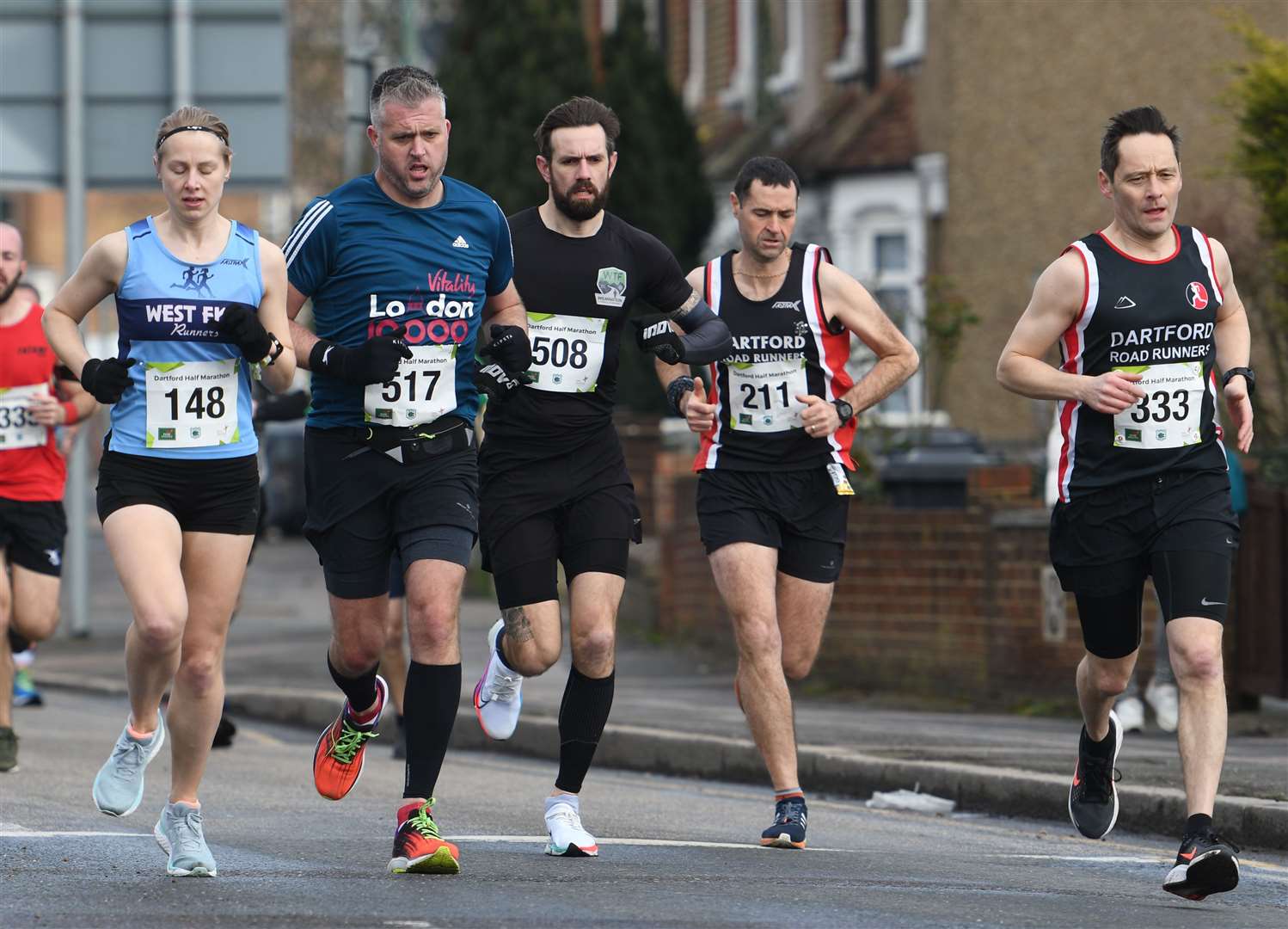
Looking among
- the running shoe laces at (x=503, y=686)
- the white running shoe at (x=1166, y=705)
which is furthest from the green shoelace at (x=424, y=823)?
the white running shoe at (x=1166, y=705)

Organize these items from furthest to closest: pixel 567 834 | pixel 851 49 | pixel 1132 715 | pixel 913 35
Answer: pixel 851 49
pixel 913 35
pixel 1132 715
pixel 567 834

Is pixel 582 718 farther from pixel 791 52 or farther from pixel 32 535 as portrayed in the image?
pixel 791 52

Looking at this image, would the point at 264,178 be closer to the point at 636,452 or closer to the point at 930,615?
the point at 636,452

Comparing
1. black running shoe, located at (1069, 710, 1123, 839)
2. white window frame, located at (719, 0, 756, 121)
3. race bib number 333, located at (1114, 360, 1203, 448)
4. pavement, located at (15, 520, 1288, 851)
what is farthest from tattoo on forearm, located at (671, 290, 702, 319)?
white window frame, located at (719, 0, 756, 121)

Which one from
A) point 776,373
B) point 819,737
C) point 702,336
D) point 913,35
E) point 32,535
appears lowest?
point 819,737

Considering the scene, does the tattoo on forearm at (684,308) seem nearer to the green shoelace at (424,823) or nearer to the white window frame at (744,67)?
the green shoelace at (424,823)

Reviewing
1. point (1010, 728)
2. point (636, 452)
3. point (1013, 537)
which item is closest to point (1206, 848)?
point (1010, 728)

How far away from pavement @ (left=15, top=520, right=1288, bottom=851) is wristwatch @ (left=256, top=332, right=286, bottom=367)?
3.89 meters

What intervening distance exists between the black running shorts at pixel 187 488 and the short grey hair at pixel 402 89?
1132mm

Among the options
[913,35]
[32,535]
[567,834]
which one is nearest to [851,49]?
[913,35]

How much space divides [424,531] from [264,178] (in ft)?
42.0

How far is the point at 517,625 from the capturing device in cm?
814

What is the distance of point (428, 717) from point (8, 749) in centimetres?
370

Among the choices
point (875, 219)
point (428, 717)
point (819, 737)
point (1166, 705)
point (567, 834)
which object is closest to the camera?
point (428, 717)
